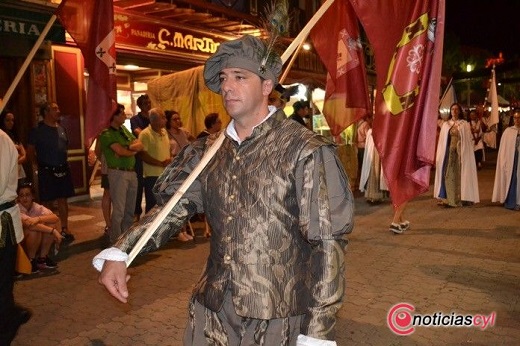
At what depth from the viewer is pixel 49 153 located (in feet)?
25.7

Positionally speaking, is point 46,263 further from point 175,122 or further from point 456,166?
point 456,166

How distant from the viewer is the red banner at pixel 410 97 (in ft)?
12.4

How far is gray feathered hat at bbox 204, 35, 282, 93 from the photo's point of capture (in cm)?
232

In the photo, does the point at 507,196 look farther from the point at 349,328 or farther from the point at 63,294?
the point at 63,294

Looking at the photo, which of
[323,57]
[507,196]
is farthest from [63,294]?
[507,196]

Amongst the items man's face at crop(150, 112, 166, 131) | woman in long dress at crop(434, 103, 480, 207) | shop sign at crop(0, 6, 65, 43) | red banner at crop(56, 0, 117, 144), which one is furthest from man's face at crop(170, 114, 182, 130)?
woman in long dress at crop(434, 103, 480, 207)

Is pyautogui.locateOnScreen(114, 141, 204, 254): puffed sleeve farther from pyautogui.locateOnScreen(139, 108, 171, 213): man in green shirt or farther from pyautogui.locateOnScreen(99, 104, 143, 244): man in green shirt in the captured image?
pyautogui.locateOnScreen(139, 108, 171, 213): man in green shirt

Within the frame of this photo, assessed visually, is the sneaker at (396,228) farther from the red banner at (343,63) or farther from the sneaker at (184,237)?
the red banner at (343,63)

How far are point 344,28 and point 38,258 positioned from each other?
462cm

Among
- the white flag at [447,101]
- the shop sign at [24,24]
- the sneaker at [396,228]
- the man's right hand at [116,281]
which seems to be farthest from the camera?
the white flag at [447,101]

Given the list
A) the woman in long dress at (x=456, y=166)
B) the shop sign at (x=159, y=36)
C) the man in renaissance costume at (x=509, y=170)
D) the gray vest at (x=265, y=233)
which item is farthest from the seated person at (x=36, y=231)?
the man in renaissance costume at (x=509, y=170)

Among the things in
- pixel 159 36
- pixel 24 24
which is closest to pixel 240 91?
pixel 24 24

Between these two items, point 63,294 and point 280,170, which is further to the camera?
point 63,294

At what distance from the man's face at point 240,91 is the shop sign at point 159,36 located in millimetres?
9269
